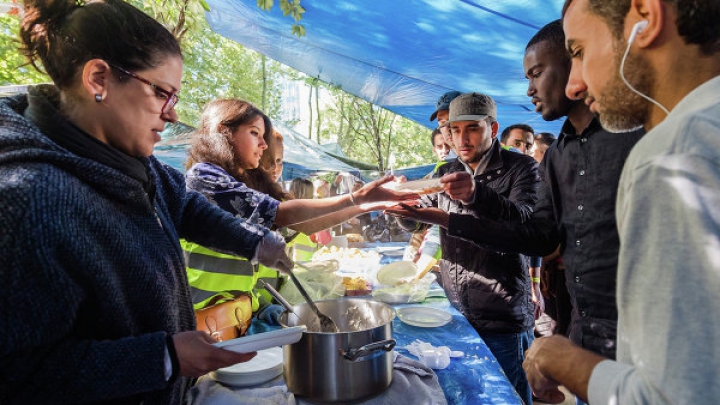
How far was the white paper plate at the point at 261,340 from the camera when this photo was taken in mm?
1078

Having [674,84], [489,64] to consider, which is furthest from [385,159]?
[674,84]

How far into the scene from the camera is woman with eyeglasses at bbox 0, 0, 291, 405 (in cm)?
83

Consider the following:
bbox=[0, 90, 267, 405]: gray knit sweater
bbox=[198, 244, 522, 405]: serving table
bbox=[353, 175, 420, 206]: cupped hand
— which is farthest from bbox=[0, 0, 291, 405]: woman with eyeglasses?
bbox=[353, 175, 420, 206]: cupped hand

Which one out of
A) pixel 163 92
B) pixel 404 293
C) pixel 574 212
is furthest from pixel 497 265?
pixel 163 92

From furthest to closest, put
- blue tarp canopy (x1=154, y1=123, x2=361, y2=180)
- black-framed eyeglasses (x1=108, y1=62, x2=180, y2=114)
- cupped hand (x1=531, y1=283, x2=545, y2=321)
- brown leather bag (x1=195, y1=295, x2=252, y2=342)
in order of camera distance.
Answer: blue tarp canopy (x1=154, y1=123, x2=361, y2=180), cupped hand (x1=531, y1=283, x2=545, y2=321), brown leather bag (x1=195, y1=295, x2=252, y2=342), black-framed eyeglasses (x1=108, y1=62, x2=180, y2=114)

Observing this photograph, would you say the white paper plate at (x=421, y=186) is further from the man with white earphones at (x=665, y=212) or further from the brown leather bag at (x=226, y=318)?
the man with white earphones at (x=665, y=212)

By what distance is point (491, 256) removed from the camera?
9.23 ft

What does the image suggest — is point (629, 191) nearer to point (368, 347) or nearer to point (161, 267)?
point (368, 347)

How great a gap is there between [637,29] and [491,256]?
7.19ft

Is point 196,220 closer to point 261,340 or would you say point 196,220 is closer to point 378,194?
point 261,340

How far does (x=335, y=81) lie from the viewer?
29.5 feet

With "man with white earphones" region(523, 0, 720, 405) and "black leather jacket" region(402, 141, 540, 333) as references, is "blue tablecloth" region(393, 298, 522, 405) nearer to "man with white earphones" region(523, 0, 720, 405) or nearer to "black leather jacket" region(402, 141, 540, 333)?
"black leather jacket" region(402, 141, 540, 333)

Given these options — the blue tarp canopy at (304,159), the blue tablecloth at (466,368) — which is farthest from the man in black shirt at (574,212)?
the blue tarp canopy at (304,159)

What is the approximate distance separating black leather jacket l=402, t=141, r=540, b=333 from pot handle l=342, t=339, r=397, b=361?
60.0 inches
